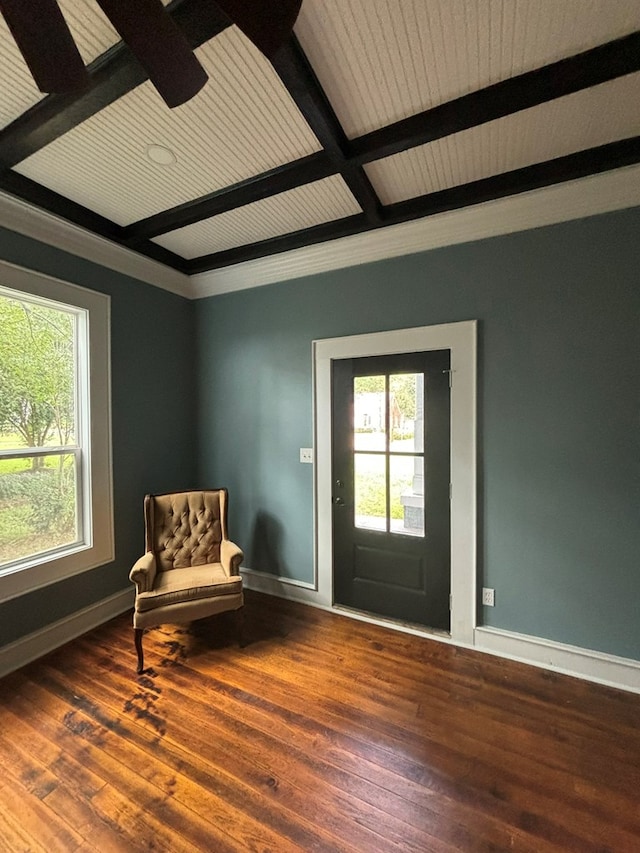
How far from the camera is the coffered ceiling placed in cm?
117

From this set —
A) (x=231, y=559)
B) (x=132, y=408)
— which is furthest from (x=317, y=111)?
(x=231, y=559)

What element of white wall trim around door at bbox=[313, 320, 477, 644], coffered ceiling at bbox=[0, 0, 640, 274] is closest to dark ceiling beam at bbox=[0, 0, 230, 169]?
coffered ceiling at bbox=[0, 0, 640, 274]

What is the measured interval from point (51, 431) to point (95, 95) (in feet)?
→ 6.09

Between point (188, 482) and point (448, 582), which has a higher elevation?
point (188, 482)

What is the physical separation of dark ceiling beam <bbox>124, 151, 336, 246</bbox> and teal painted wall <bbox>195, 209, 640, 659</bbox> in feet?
2.57

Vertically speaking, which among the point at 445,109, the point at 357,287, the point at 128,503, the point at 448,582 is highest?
the point at 445,109

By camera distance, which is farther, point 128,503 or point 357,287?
point 128,503

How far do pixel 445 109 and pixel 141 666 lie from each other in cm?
315

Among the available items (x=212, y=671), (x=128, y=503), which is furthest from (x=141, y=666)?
(x=128, y=503)

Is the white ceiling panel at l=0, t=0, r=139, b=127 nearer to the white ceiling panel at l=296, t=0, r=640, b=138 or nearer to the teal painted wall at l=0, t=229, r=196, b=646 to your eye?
the white ceiling panel at l=296, t=0, r=640, b=138

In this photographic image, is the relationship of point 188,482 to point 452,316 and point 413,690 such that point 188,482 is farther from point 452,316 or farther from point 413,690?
point 452,316

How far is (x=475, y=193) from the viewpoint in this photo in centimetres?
199

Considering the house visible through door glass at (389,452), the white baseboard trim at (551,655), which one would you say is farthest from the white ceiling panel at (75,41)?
the white baseboard trim at (551,655)

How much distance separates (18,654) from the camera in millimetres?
2064
